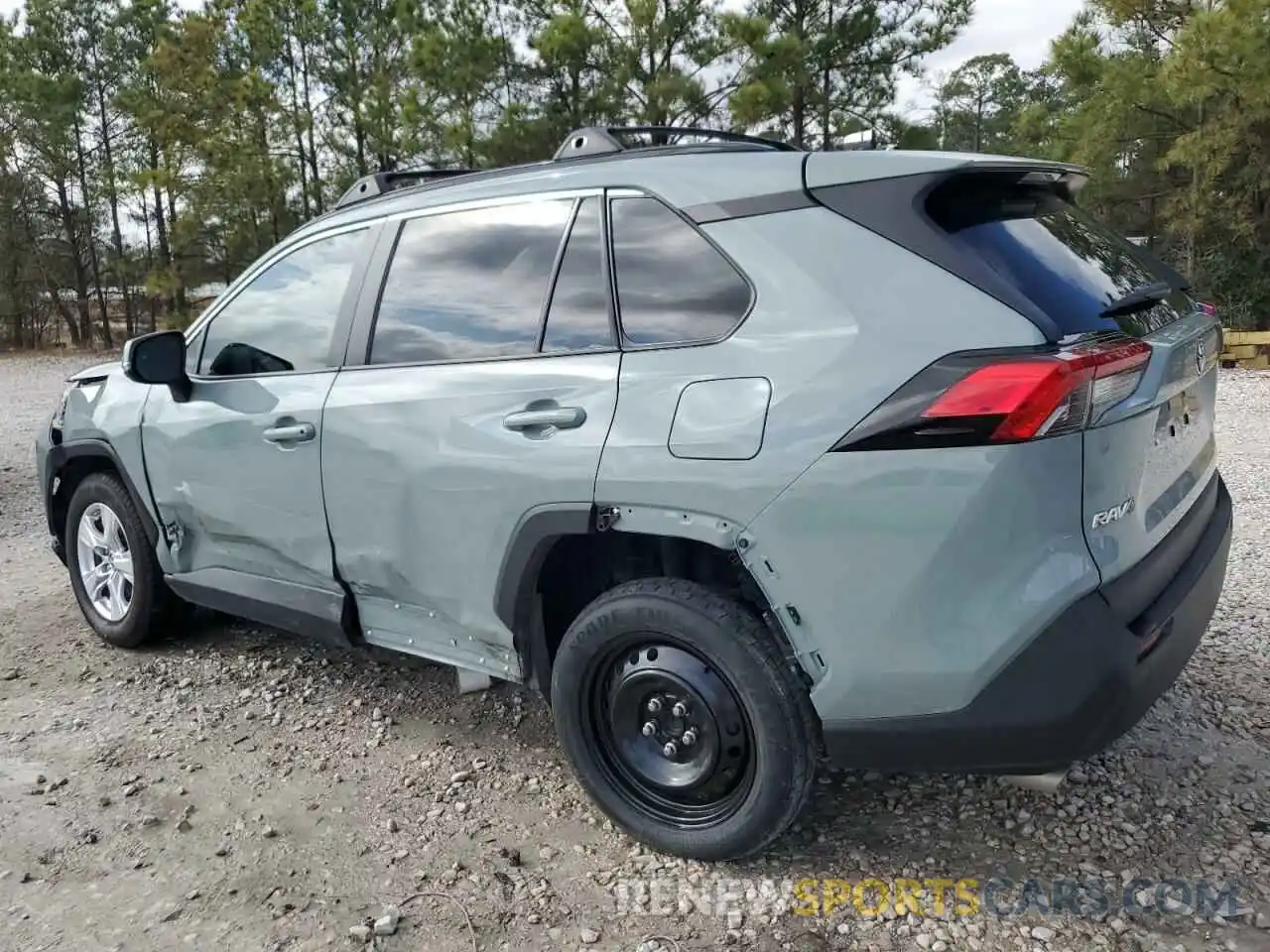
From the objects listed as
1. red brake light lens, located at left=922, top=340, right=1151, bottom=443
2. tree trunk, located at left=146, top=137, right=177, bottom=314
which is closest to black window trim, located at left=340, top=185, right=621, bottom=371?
red brake light lens, located at left=922, top=340, right=1151, bottom=443

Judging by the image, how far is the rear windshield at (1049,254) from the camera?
2.22 meters

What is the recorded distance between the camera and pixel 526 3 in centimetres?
1961

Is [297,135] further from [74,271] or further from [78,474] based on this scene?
[78,474]

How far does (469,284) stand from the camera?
9.91ft

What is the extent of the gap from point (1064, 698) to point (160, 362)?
3223 mm

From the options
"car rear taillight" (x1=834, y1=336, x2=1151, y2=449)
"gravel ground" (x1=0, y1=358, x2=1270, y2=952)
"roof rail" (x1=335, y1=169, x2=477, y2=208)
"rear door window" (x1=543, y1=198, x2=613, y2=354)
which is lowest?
"gravel ground" (x1=0, y1=358, x2=1270, y2=952)

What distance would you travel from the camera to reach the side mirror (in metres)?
3.62

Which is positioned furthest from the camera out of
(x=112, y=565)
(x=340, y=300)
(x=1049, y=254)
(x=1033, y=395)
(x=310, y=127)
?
(x=310, y=127)

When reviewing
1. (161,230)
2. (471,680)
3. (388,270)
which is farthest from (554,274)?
(161,230)

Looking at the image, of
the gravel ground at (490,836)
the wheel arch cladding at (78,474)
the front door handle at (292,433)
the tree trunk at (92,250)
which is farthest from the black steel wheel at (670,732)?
the tree trunk at (92,250)

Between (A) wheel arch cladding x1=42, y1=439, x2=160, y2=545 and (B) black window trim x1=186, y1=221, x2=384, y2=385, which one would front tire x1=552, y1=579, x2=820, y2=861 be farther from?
(A) wheel arch cladding x1=42, y1=439, x2=160, y2=545

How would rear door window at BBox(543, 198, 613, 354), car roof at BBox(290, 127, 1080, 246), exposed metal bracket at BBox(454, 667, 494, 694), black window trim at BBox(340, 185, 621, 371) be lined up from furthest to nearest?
1. exposed metal bracket at BBox(454, 667, 494, 694)
2. black window trim at BBox(340, 185, 621, 371)
3. rear door window at BBox(543, 198, 613, 354)
4. car roof at BBox(290, 127, 1080, 246)

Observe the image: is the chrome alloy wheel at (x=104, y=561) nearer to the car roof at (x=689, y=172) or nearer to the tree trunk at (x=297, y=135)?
the car roof at (x=689, y=172)

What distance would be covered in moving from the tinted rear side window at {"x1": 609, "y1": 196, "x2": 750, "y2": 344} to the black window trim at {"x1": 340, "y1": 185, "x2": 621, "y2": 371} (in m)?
0.21
